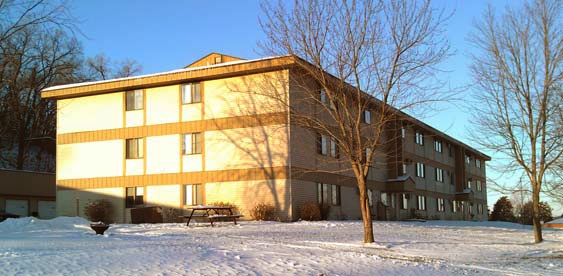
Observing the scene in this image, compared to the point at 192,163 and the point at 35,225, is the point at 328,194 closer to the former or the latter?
the point at 192,163

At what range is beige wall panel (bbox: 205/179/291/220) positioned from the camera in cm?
3034

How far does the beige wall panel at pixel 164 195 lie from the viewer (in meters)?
33.0

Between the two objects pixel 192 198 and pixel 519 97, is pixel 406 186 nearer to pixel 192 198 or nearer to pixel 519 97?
pixel 192 198

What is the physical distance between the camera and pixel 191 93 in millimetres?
33250

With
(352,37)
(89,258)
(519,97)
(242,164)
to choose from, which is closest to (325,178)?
(242,164)

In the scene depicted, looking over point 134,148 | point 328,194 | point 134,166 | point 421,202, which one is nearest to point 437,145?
point 421,202

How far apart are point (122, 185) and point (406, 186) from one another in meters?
18.9

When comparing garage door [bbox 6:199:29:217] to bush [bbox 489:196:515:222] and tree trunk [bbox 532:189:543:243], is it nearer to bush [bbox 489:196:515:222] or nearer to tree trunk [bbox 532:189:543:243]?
tree trunk [bbox 532:189:543:243]

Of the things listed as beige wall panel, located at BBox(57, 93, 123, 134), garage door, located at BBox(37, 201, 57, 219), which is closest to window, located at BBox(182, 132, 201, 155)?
beige wall panel, located at BBox(57, 93, 123, 134)

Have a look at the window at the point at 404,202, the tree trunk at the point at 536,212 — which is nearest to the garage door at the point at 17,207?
the window at the point at 404,202

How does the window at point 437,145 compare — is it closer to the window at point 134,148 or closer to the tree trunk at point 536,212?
the window at point 134,148

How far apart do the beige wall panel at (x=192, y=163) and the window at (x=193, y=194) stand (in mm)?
845

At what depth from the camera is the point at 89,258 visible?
12.6m

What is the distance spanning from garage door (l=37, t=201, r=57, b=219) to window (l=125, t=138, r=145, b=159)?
11447 millimetres
